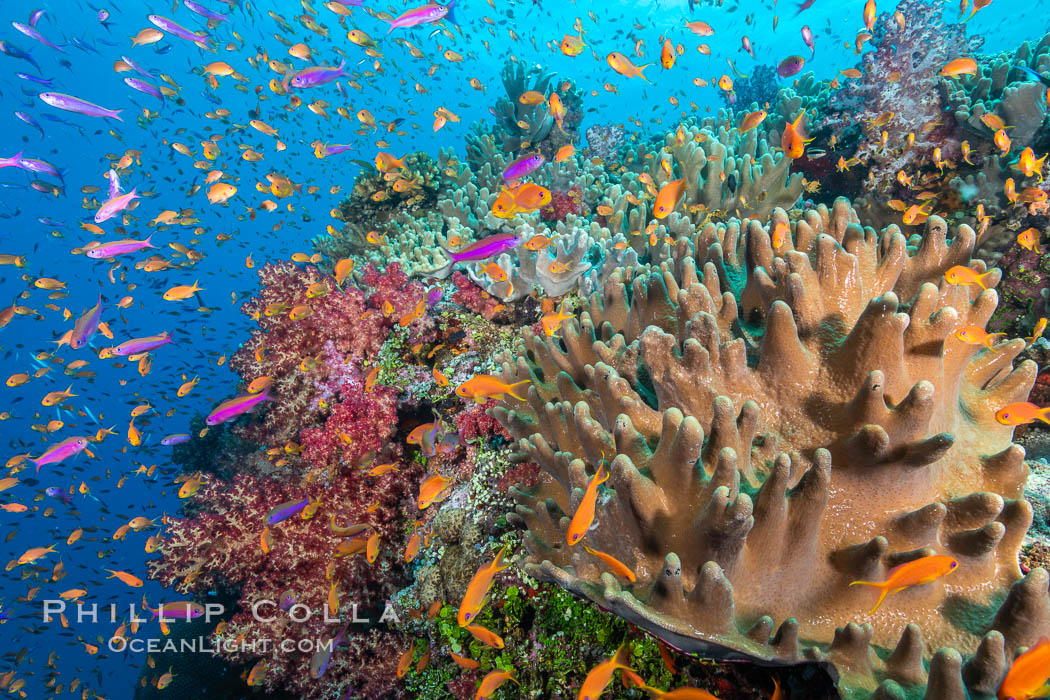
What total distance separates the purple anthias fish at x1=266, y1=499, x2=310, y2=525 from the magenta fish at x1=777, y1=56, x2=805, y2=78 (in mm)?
9164

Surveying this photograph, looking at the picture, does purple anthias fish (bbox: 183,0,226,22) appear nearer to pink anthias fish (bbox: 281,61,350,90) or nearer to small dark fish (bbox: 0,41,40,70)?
small dark fish (bbox: 0,41,40,70)

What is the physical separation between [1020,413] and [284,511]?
538 centimetres

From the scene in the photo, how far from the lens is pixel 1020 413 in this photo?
6.95 feet

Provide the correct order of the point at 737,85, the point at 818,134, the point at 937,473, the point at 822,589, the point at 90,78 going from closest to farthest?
the point at 822,589, the point at 937,473, the point at 818,134, the point at 737,85, the point at 90,78

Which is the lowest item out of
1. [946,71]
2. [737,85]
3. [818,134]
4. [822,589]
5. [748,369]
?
[822,589]

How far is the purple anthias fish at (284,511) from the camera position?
413cm

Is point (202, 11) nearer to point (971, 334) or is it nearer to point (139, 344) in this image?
point (139, 344)

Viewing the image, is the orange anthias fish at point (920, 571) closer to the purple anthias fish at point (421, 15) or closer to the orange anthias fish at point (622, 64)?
the orange anthias fish at point (622, 64)

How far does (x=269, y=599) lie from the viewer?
4.53 metres

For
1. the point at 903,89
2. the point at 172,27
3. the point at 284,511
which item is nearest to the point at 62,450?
the point at 284,511

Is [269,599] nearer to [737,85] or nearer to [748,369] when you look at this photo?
[748,369]

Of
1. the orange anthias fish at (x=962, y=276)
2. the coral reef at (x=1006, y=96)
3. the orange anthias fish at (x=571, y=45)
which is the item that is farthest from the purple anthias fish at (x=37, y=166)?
the coral reef at (x=1006, y=96)

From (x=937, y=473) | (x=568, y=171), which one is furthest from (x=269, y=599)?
(x=568, y=171)

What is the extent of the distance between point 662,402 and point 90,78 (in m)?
73.8
